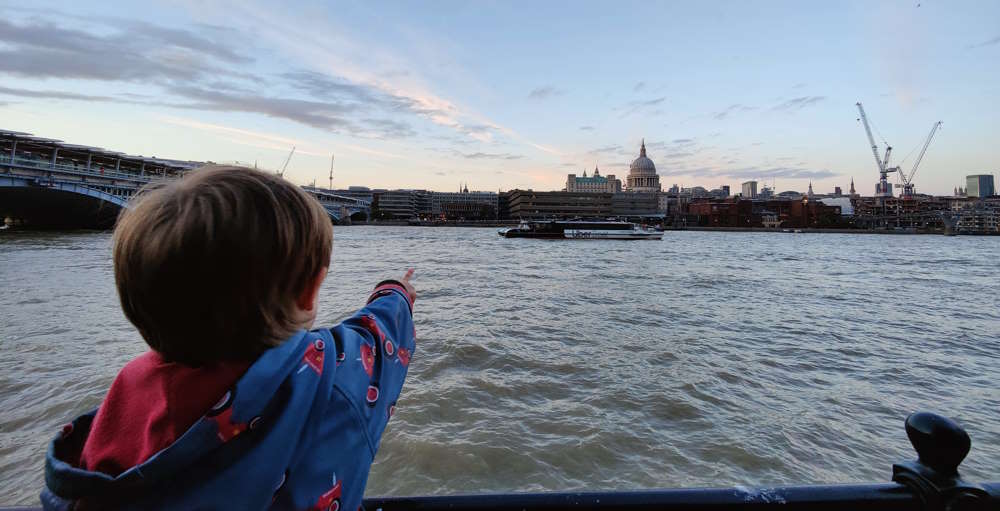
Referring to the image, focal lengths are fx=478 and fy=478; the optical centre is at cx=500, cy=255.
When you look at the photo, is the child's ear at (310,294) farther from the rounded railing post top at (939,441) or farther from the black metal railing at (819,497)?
the rounded railing post top at (939,441)

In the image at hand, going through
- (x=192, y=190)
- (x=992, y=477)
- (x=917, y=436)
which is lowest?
(x=992, y=477)

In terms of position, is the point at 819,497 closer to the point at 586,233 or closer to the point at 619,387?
the point at 619,387

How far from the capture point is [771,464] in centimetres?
369

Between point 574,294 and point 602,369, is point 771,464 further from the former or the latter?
point 574,294

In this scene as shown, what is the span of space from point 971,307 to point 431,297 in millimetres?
13706

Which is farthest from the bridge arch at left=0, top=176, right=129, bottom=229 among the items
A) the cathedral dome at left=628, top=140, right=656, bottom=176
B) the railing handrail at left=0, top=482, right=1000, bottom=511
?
the cathedral dome at left=628, top=140, right=656, bottom=176

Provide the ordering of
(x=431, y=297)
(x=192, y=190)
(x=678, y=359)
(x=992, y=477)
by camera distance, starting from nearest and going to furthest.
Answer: (x=192, y=190) < (x=992, y=477) < (x=678, y=359) < (x=431, y=297)

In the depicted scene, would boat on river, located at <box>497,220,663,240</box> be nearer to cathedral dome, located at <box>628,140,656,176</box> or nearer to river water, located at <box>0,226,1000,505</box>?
river water, located at <box>0,226,1000,505</box>

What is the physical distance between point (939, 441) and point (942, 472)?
0.26 ft

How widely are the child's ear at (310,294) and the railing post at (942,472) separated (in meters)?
1.48

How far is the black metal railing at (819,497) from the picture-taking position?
3.94ft

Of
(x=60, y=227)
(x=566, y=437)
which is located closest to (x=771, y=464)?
(x=566, y=437)

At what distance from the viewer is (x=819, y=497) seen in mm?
1249

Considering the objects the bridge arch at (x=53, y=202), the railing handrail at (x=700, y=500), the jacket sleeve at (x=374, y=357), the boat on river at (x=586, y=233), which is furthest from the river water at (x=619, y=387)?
the boat on river at (x=586, y=233)
